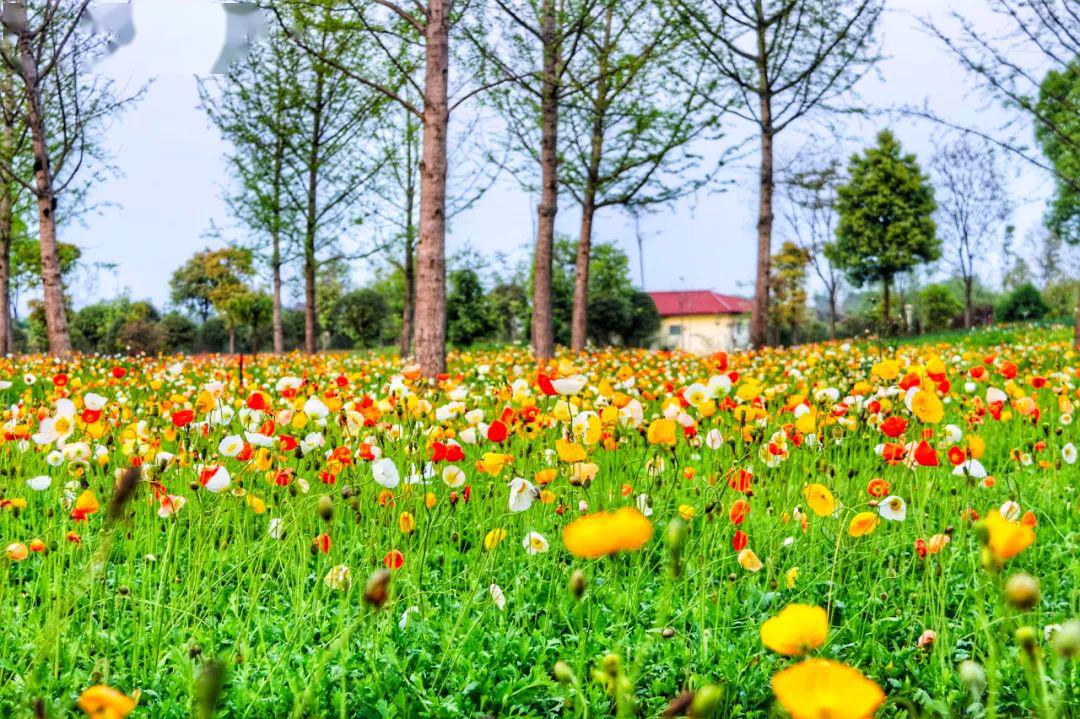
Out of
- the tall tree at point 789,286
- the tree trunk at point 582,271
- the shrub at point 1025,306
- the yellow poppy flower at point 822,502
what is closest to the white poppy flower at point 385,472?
the yellow poppy flower at point 822,502

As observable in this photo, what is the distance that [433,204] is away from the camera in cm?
688

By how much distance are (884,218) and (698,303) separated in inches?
907

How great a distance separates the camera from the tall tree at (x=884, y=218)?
27.5m

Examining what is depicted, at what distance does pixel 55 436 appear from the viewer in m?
2.54

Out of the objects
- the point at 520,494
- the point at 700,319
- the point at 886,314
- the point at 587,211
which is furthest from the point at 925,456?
the point at 700,319

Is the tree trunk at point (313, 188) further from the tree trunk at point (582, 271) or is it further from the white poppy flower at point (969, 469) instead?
the white poppy flower at point (969, 469)

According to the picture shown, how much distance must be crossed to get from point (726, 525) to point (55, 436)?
2.43 metres

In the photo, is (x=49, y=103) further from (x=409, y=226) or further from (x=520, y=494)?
(x=520, y=494)

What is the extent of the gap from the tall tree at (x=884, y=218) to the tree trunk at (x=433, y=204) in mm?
23802

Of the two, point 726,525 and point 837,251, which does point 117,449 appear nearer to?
point 726,525

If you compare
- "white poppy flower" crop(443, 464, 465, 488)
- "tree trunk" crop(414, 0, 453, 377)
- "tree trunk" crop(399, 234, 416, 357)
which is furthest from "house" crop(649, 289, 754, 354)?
"white poppy flower" crop(443, 464, 465, 488)

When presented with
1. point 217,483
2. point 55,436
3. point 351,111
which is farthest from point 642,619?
point 351,111

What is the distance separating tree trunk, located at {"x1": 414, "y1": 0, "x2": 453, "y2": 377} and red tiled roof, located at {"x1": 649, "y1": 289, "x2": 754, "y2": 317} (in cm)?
4205

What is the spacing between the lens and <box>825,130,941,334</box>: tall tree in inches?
1083
